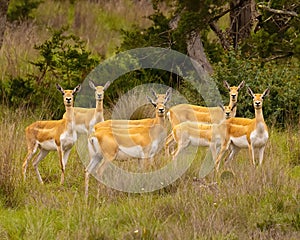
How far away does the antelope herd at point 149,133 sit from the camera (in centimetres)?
932

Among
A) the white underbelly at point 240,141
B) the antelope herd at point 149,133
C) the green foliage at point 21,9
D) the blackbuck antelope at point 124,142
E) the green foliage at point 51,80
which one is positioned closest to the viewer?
the blackbuck antelope at point 124,142

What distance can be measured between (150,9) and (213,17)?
11.7 metres

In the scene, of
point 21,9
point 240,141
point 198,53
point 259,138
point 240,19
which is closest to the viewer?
point 259,138

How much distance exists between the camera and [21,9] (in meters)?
21.7

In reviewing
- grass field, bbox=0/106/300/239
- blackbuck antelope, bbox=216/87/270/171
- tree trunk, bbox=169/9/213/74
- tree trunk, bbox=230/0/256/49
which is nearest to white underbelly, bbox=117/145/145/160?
grass field, bbox=0/106/300/239

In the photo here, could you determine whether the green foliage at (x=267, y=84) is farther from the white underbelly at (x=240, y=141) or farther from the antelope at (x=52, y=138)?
the antelope at (x=52, y=138)

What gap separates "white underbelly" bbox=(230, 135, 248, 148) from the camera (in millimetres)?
10344

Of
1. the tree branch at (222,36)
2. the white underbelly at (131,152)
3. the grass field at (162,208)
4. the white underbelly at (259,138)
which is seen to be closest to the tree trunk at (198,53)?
the tree branch at (222,36)

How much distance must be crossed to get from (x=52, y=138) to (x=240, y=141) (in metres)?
2.36

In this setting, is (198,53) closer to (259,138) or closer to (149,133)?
(259,138)

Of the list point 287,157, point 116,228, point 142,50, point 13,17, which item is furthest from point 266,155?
point 13,17

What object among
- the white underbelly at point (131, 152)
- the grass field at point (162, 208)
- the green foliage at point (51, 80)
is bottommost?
the grass field at point (162, 208)

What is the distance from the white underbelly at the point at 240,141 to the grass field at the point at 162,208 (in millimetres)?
849

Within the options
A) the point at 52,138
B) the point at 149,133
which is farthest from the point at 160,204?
the point at 52,138
